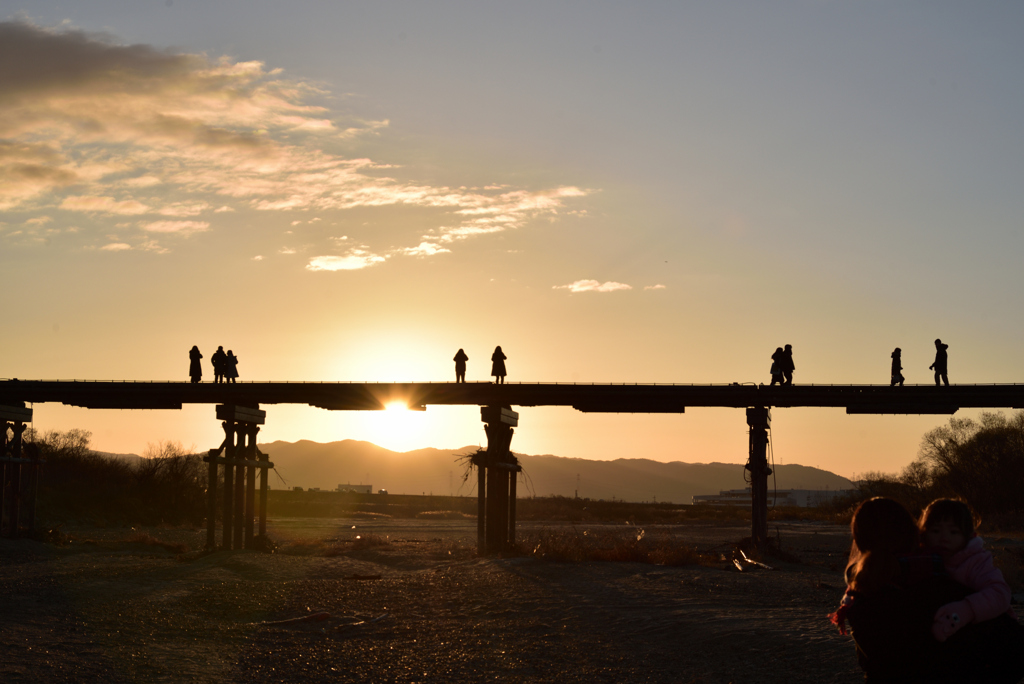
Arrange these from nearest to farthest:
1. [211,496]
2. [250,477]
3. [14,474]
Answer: [211,496] < [250,477] < [14,474]

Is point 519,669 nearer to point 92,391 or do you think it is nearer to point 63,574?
point 63,574

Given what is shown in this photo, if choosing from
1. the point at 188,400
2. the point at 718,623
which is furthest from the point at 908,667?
the point at 188,400

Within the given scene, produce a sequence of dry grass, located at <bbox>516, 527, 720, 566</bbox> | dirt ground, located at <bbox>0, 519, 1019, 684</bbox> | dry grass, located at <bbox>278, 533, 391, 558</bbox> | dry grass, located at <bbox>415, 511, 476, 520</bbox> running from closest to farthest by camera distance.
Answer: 1. dirt ground, located at <bbox>0, 519, 1019, 684</bbox>
2. dry grass, located at <bbox>516, 527, 720, 566</bbox>
3. dry grass, located at <bbox>278, 533, 391, 558</bbox>
4. dry grass, located at <bbox>415, 511, 476, 520</bbox>

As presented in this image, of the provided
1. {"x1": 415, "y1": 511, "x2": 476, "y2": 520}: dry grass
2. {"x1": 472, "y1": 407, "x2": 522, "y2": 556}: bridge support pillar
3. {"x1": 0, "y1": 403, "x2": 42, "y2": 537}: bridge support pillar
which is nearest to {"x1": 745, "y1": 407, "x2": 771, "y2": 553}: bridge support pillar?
{"x1": 472, "y1": 407, "x2": 522, "y2": 556}: bridge support pillar

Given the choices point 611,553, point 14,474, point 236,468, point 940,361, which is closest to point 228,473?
point 236,468

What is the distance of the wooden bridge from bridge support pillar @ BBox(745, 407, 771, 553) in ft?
0.09

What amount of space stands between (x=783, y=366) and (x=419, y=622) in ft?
46.8

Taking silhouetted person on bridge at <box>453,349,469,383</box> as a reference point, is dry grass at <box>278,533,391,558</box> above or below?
below

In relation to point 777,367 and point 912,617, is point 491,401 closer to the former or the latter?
point 777,367

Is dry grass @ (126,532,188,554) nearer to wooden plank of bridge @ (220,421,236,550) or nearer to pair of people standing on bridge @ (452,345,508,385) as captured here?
wooden plank of bridge @ (220,421,236,550)

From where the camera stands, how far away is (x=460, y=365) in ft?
84.0

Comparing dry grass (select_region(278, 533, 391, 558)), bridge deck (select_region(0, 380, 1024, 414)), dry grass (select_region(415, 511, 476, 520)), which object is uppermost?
bridge deck (select_region(0, 380, 1024, 414))

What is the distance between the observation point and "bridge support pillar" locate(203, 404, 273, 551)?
2417 centimetres

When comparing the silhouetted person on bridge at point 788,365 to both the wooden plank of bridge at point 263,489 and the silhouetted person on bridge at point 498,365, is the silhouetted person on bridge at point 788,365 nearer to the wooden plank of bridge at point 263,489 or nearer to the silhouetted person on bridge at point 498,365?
the silhouetted person on bridge at point 498,365
